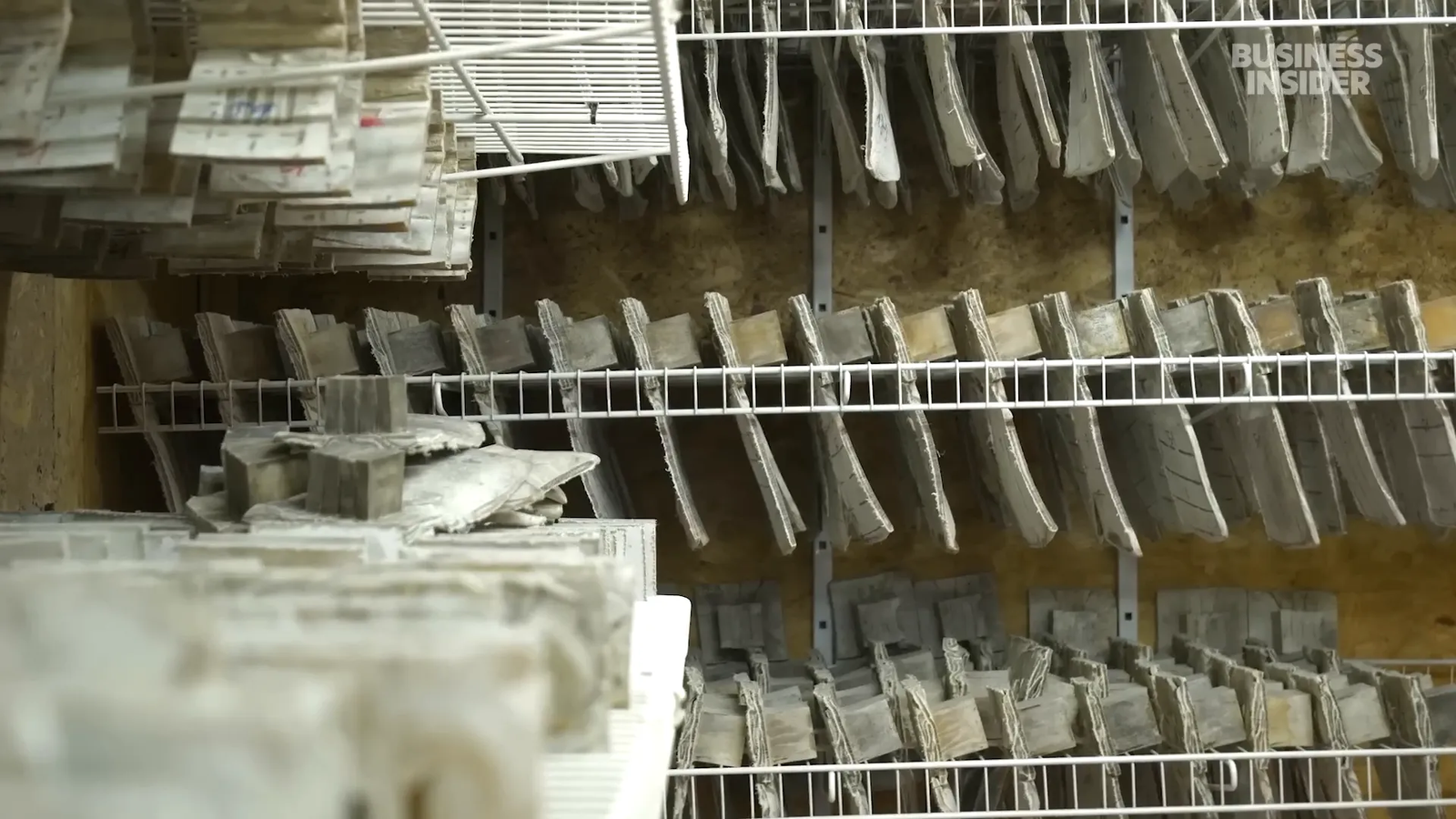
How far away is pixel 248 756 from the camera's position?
12.1 inches

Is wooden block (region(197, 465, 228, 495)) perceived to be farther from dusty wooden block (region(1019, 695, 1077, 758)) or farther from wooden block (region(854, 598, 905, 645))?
wooden block (region(854, 598, 905, 645))

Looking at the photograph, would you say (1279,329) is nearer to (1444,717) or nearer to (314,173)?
(1444,717)

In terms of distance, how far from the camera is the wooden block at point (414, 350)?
1568mm

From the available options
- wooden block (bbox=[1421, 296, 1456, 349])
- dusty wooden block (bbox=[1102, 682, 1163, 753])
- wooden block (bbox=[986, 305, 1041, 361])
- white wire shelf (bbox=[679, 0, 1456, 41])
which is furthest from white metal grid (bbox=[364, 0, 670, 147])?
wooden block (bbox=[1421, 296, 1456, 349])

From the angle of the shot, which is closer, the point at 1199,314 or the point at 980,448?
the point at 1199,314

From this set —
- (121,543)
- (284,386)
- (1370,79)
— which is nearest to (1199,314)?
(1370,79)

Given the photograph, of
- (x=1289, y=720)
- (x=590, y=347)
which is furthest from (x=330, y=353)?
(x=1289, y=720)

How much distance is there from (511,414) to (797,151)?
877 mm

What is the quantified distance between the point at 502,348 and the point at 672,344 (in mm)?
248

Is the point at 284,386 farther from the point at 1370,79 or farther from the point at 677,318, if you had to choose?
the point at 1370,79

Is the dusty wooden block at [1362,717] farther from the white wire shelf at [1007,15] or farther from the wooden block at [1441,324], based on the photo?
the white wire shelf at [1007,15]

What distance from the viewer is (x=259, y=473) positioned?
2.74ft

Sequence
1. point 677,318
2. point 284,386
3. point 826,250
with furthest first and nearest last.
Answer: point 826,250 < point 677,318 < point 284,386

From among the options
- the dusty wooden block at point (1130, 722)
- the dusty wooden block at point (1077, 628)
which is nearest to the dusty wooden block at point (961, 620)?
the dusty wooden block at point (1077, 628)
